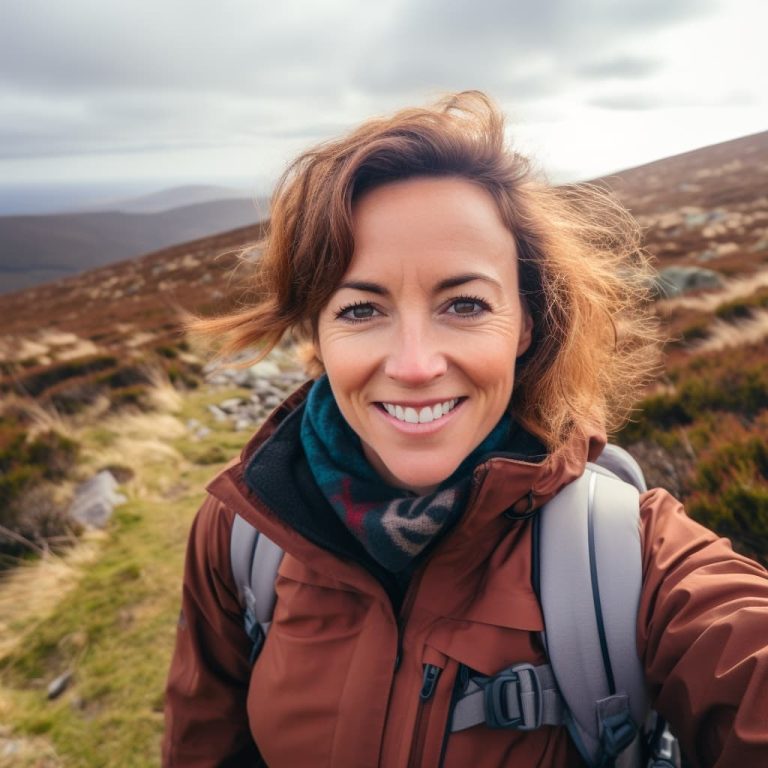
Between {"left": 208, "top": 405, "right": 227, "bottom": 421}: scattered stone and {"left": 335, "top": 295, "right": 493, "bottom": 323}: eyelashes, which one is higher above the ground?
{"left": 335, "top": 295, "right": 493, "bottom": 323}: eyelashes

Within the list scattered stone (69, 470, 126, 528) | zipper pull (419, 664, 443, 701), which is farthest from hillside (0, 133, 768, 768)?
zipper pull (419, 664, 443, 701)

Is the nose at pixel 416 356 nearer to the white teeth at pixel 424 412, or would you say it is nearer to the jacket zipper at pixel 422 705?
the white teeth at pixel 424 412

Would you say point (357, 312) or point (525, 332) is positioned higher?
point (357, 312)

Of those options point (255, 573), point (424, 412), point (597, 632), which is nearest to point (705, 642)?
point (597, 632)

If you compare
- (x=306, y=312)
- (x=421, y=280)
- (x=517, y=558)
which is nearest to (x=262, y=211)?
(x=306, y=312)

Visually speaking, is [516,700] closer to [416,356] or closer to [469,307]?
[416,356]

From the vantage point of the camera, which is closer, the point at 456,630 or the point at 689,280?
the point at 456,630

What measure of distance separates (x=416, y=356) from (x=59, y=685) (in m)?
3.40

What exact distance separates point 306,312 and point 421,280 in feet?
1.66

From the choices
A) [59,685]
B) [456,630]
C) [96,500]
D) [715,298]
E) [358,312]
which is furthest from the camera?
[715,298]

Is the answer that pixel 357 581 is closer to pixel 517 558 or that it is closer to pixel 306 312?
pixel 517 558

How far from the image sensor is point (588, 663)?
123 cm

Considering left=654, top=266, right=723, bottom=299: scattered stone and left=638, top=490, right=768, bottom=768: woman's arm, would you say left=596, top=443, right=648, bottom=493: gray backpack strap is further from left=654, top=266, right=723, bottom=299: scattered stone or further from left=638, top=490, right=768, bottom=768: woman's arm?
A: left=654, top=266, right=723, bottom=299: scattered stone

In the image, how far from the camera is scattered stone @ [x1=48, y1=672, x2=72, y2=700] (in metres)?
3.23
